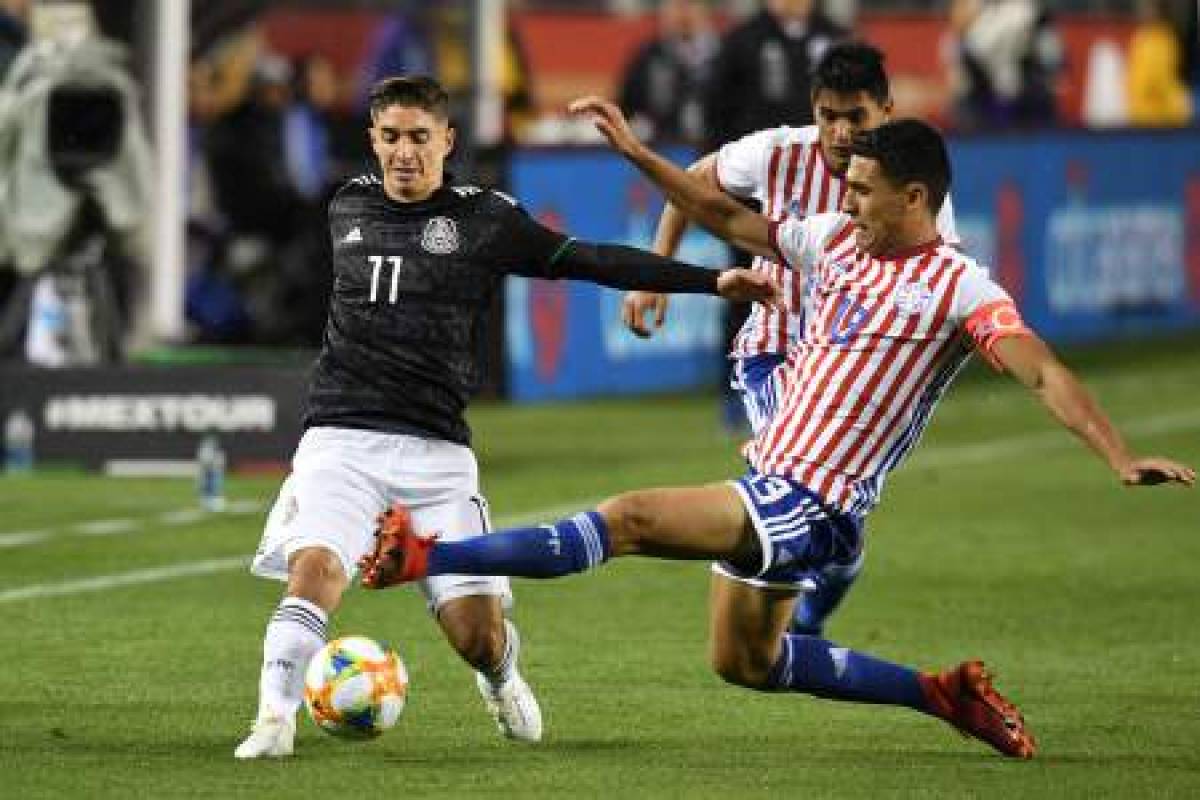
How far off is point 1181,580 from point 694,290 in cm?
506

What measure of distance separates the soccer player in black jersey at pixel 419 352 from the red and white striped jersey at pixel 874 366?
1.02ft

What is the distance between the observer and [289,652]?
9.30m

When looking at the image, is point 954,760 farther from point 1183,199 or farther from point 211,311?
point 1183,199

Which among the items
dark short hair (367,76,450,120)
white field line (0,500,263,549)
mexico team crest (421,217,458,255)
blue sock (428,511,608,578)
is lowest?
white field line (0,500,263,549)

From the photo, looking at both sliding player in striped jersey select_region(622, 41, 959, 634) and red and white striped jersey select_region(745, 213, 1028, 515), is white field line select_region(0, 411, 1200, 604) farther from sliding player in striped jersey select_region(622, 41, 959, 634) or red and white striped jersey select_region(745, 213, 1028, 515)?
red and white striped jersey select_region(745, 213, 1028, 515)

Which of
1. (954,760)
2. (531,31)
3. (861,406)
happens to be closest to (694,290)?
(861,406)

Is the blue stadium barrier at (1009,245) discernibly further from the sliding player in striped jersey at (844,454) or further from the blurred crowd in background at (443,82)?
the sliding player in striped jersey at (844,454)

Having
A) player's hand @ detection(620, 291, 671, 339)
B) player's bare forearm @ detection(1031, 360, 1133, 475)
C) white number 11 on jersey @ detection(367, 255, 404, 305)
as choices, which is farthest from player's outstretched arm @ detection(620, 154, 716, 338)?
player's bare forearm @ detection(1031, 360, 1133, 475)

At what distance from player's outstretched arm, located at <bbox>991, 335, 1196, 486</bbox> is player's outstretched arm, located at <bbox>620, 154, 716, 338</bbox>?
1662mm

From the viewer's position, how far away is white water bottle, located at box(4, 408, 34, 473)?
1759cm

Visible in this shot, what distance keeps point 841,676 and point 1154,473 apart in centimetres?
155

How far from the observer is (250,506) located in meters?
16.4

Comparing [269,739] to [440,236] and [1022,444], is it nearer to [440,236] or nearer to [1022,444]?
[440,236]

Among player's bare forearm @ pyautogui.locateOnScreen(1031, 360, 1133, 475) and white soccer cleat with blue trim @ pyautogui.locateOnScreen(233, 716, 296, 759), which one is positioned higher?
player's bare forearm @ pyautogui.locateOnScreen(1031, 360, 1133, 475)
